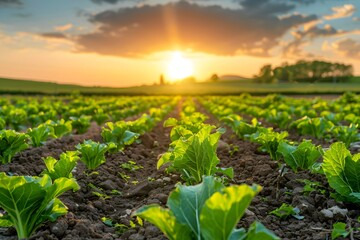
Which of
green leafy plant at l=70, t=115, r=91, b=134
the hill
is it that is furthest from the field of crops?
the hill

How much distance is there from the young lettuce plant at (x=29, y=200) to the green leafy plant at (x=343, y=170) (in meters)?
2.24

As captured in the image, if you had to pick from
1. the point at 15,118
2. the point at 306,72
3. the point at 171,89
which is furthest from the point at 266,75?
the point at 15,118

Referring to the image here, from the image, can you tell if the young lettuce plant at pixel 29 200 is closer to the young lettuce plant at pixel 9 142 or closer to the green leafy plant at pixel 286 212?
the green leafy plant at pixel 286 212

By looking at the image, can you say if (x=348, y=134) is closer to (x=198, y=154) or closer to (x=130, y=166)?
(x=130, y=166)

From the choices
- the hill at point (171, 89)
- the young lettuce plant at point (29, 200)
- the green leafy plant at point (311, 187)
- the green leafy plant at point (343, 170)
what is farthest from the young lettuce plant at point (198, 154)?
the hill at point (171, 89)

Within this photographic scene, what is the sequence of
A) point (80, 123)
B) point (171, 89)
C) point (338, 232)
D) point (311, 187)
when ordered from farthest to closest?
1. point (171, 89)
2. point (80, 123)
3. point (311, 187)
4. point (338, 232)

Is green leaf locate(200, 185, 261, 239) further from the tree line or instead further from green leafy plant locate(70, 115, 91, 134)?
the tree line

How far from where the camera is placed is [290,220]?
4.01 m

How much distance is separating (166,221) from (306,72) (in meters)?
97.8

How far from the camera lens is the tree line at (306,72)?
9300 cm

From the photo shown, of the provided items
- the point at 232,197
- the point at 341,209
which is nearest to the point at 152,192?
the point at 341,209

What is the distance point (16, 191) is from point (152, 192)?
208cm

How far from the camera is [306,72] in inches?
3784

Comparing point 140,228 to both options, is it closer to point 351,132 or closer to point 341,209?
point 341,209
